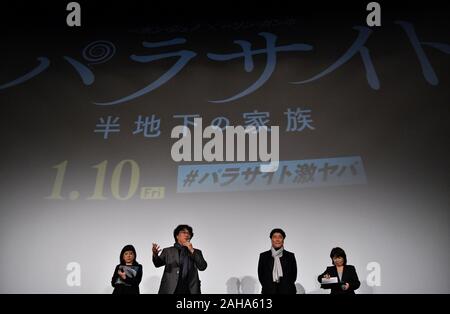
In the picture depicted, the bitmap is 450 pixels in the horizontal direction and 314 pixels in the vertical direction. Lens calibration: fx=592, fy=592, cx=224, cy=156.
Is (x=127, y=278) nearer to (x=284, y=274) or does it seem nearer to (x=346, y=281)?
(x=284, y=274)

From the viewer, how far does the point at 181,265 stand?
14.3ft

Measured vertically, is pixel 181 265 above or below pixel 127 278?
above

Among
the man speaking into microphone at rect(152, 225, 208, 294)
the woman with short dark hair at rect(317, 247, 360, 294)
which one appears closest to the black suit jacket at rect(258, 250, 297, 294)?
the woman with short dark hair at rect(317, 247, 360, 294)

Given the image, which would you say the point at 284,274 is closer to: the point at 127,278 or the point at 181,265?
the point at 181,265

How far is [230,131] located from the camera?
17.1 ft

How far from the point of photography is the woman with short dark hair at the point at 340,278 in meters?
4.11

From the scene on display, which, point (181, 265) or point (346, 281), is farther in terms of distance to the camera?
point (181, 265)

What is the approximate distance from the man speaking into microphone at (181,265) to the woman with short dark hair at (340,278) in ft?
2.94

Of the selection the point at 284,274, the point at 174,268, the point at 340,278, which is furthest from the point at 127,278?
the point at 340,278

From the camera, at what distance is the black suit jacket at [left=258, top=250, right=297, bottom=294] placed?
4316 mm

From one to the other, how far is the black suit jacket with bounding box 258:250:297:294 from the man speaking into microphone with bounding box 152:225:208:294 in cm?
44

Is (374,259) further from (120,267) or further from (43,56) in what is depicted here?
(43,56)

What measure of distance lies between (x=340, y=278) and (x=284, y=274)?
407mm

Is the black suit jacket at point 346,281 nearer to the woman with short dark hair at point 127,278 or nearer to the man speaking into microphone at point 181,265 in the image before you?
the man speaking into microphone at point 181,265
